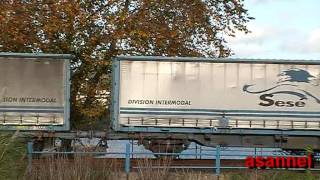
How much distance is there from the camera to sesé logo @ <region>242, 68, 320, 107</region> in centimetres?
Result: 1938

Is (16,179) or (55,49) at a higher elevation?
(55,49)

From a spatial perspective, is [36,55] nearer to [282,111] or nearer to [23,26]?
[23,26]

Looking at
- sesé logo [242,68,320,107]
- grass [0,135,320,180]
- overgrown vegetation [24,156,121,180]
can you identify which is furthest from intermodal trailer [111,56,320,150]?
overgrown vegetation [24,156,121,180]

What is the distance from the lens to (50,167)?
41.0 feet

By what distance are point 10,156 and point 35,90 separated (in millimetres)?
9001

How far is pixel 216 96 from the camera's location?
63.3 feet

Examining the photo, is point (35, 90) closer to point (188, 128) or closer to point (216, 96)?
point (188, 128)

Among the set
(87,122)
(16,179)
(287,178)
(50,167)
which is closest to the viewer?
(16,179)

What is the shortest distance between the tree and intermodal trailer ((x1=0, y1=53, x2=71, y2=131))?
1980 millimetres

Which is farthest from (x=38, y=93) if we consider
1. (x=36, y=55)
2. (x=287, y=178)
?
(x=287, y=178)

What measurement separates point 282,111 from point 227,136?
79.1 inches

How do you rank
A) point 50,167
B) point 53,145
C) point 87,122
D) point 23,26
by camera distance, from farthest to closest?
1. point 87,122
2. point 23,26
3. point 53,145
4. point 50,167

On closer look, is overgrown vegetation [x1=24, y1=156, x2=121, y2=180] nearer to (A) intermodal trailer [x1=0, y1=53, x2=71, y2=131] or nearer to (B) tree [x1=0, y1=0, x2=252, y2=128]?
(A) intermodal trailer [x1=0, y1=53, x2=71, y2=131]

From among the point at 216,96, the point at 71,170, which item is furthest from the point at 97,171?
the point at 216,96
